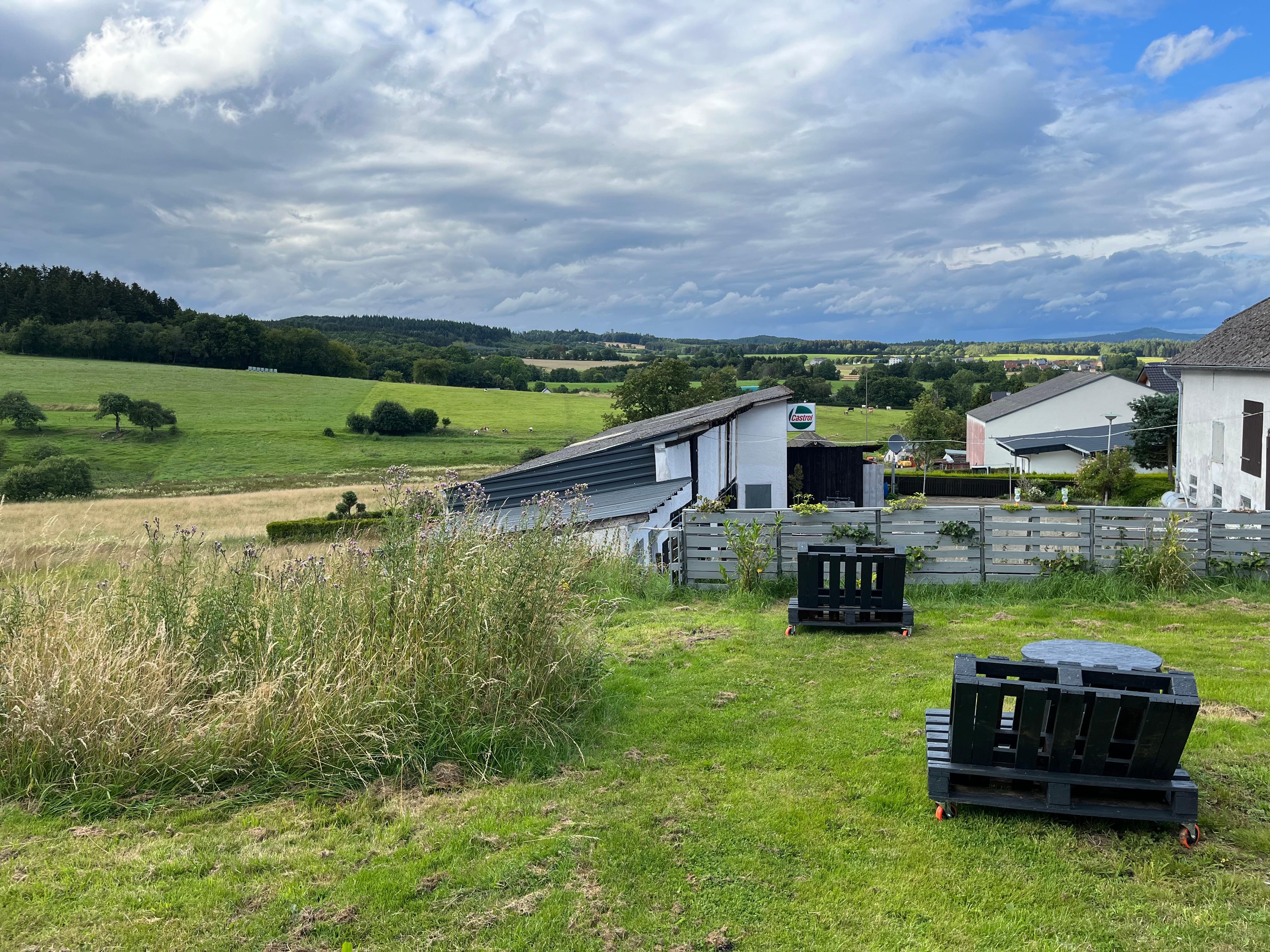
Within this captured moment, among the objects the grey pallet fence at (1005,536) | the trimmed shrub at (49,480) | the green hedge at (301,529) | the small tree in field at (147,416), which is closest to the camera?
the grey pallet fence at (1005,536)

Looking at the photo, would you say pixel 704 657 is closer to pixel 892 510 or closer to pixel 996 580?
pixel 892 510

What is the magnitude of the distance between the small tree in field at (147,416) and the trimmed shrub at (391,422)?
1582 centimetres

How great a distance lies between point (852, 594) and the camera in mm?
9273

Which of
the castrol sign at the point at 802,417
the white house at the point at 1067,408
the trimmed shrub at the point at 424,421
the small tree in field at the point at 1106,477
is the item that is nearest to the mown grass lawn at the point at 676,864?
the castrol sign at the point at 802,417

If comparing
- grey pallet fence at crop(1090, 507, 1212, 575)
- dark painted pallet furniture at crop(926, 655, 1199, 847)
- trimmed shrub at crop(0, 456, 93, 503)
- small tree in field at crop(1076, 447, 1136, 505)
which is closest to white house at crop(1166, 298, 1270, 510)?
grey pallet fence at crop(1090, 507, 1212, 575)

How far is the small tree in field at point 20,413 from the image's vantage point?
5925cm

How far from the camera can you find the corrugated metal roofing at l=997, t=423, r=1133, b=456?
49.7 metres

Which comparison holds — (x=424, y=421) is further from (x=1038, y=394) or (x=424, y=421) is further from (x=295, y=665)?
(x=295, y=665)

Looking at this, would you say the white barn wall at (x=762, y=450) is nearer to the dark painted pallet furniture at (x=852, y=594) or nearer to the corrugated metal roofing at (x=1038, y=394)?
the dark painted pallet furniture at (x=852, y=594)

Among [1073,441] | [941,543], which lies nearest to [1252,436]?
[941,543]

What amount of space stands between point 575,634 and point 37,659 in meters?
3.67

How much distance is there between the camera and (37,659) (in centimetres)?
517

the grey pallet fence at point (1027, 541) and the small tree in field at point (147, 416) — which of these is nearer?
the grey pallet fence at point (1027, 541)

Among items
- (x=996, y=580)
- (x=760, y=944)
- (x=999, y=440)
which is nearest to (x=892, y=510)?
(x=996, y=580)
